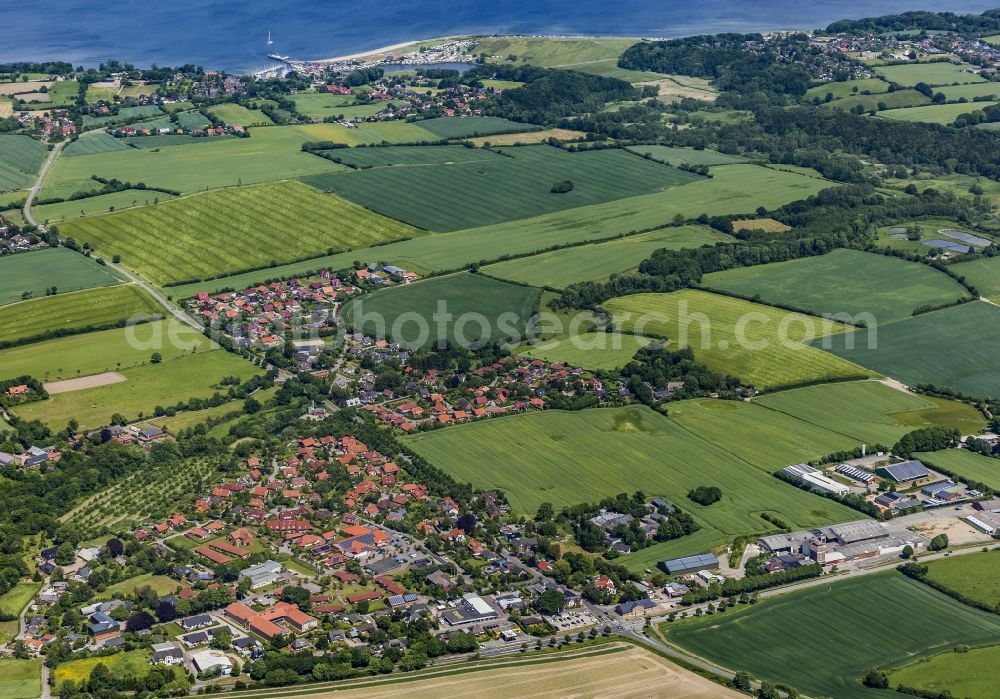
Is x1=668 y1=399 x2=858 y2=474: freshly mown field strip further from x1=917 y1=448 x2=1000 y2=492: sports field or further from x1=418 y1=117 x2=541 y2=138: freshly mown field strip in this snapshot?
x1=418 y1=117 x2=541 y2=138: freshly mown field strip

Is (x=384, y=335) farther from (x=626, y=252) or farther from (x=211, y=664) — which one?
(x=211, y=664)

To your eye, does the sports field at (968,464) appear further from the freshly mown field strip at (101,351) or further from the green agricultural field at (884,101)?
the green agricultural field at (884,101)

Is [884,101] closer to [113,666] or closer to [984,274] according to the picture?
[984,274]

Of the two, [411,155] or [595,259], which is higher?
[411,155]

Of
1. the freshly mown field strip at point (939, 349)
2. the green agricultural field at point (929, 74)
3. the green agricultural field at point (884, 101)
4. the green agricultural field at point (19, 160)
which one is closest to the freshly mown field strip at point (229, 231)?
the green agricultural field at point (19, 160)

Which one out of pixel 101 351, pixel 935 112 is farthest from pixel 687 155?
pixel 101 351

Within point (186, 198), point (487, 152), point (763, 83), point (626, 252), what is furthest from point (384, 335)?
point (763, 83)

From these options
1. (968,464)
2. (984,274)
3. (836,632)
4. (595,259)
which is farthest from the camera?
(595,259)
